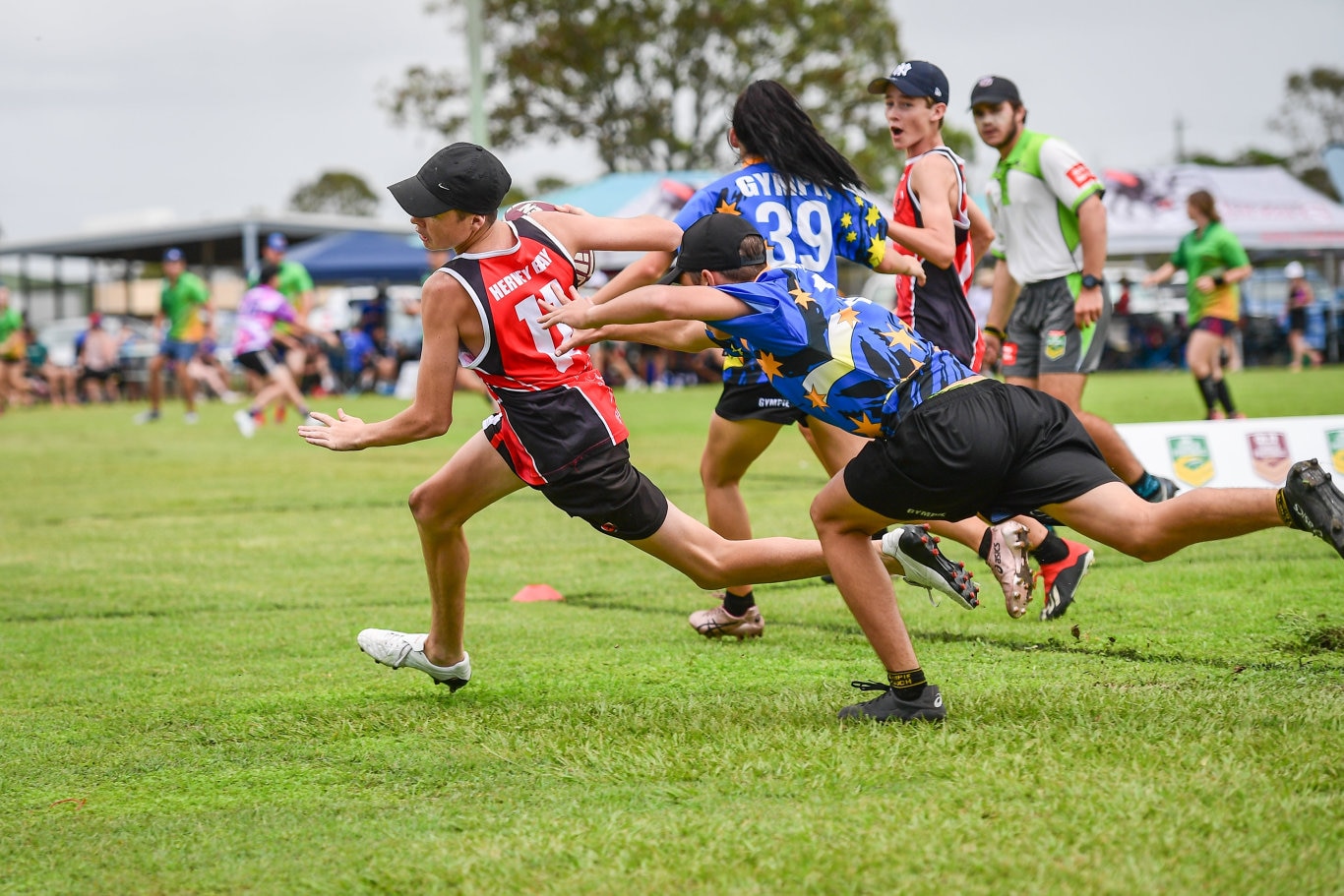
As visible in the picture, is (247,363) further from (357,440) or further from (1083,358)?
(357,440)

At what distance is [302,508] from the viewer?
1016cm

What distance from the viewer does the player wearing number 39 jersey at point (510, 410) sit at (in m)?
4.08

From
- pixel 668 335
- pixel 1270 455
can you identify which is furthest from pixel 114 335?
pixel 668 335

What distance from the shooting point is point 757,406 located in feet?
16.9

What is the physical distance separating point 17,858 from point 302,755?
2.94ft

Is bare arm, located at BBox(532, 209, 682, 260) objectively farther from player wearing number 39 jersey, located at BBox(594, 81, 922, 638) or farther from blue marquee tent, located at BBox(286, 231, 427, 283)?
blue marquee tent, located at BBox(286, 231, 427, 283)

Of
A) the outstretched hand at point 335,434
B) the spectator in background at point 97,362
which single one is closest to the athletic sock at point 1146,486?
the outstretched hand at point 335,434

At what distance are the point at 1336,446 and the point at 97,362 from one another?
2757cm

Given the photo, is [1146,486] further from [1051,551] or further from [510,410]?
[510,410]

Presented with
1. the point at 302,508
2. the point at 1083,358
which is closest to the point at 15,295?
the point at 302,508

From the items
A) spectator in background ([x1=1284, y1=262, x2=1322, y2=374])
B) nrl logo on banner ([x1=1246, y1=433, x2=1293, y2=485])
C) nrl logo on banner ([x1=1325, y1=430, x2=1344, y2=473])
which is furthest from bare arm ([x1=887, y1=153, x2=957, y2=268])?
spectator in background ([x1=1284, y1=262, x2=1322, y2=374])

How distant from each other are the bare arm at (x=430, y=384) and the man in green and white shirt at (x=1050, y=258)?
3.67 m

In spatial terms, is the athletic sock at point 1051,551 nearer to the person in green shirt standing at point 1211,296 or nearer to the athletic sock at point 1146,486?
the athletic sock at point 1146,486

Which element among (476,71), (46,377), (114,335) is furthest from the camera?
(114,335)
